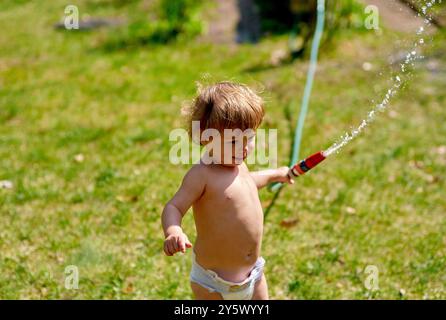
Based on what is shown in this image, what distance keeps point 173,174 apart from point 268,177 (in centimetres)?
160

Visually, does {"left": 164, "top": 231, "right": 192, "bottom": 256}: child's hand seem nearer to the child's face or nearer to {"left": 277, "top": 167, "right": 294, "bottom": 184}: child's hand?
the child's face

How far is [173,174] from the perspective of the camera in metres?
3.71

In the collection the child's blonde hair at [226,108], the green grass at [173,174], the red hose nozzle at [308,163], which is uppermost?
the child's blonde hair at [226,108]

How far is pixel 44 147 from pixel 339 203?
2.28m

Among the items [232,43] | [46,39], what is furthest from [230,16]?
[46,39]

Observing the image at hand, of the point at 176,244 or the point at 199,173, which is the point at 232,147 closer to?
the point at 199,173

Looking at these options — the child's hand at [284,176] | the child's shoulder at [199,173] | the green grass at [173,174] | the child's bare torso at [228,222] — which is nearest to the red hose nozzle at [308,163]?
the child's hand at [284,176]

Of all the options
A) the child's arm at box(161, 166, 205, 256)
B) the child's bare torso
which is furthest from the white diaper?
the child's arm at box(161, 166, 205, 256)

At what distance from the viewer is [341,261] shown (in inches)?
117

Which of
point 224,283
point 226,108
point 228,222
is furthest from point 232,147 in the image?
point 224,283

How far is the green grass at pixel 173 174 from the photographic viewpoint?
9.33 feet

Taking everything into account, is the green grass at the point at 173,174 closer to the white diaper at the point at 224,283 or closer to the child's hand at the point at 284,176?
the child's hand at the point at 284,176

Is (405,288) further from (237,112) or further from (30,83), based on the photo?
(30,83)

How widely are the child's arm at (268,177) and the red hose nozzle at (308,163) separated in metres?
0.03
